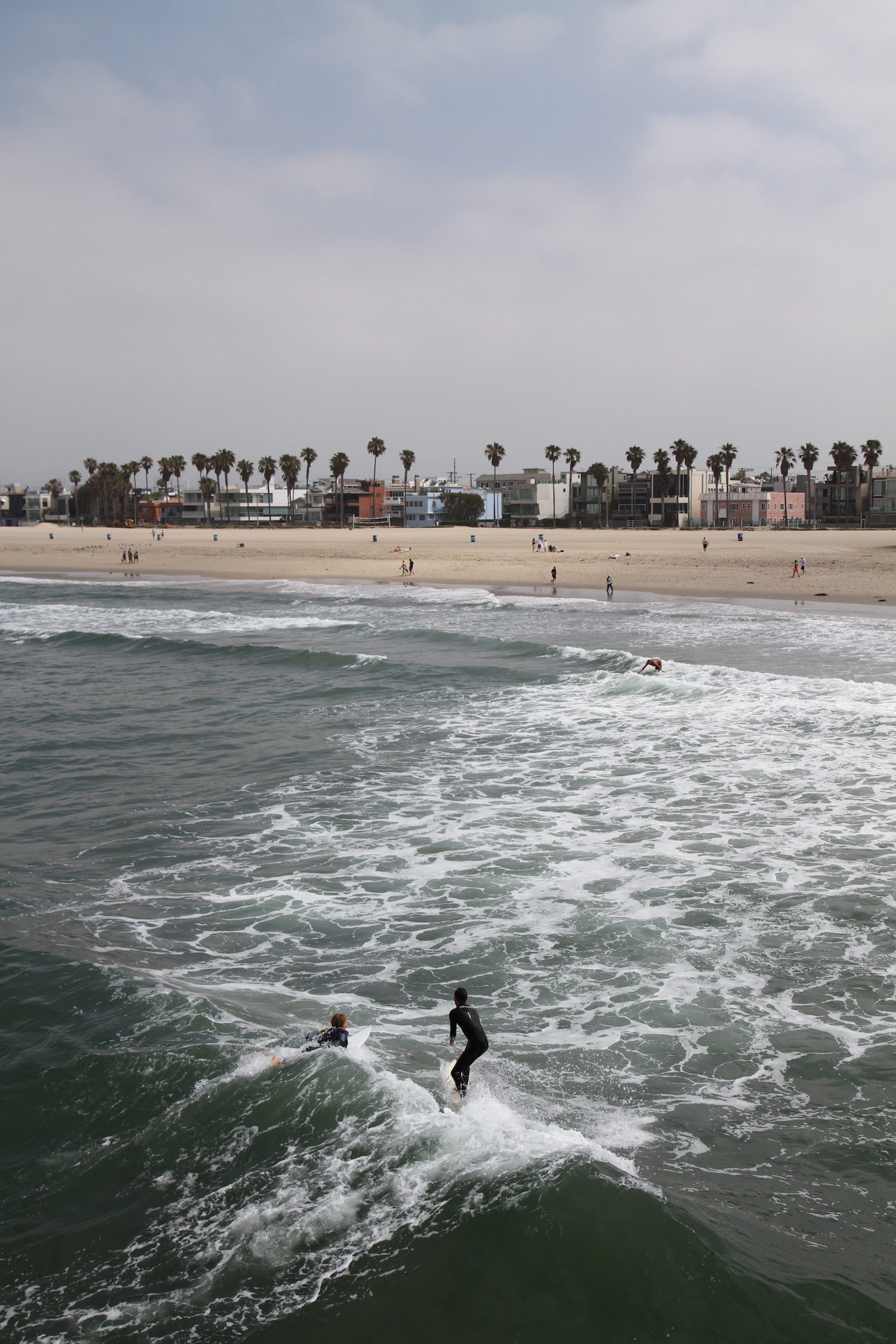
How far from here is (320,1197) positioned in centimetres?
601

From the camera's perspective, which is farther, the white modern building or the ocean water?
the white modern building

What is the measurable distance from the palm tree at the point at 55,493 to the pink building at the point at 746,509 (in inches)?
5196

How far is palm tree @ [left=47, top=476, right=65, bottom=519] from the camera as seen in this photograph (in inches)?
7500

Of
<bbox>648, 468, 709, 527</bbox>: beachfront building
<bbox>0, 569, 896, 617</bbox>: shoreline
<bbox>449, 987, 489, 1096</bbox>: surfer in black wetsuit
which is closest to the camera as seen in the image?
<bbox>449, 987, 489, 1096</bbox>: surfer in black wetsuit

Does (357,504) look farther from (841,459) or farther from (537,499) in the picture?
(841,459)

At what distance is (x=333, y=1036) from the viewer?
7473mm

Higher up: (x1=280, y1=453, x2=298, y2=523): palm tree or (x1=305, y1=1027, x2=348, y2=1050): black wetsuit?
(x1=280, y1=453, x2=298, y2=523): palm tree

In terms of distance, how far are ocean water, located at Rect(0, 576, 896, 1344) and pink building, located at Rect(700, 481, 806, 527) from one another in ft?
385

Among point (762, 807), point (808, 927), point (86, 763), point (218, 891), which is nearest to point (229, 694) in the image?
point (86, 763)

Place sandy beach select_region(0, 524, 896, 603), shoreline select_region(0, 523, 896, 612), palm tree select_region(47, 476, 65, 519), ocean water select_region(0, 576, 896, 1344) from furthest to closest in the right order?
palm tree select_region(47, 476, 65, 519)
sandy beach select_region(0, 524, 896, 603)
shoreline select_region(0, 523, 896, 612)
ocean water select_region(0, 576, 896, 1344)

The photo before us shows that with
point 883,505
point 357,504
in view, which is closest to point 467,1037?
point 883,505

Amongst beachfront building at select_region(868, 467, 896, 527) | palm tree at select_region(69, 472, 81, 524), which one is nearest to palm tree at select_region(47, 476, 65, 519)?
palm tree at select_region(69, 472, 81, 524)

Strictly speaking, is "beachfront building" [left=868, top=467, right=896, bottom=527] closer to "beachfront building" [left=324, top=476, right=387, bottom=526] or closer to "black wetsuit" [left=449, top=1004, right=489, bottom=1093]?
"beachfront building" [left=324, top=476, right=387, bottom=526]

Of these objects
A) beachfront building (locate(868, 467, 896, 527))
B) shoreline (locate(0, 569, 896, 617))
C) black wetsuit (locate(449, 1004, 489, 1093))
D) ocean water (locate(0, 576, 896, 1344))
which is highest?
beachfront building (locate(868, 467, 896, 527))
